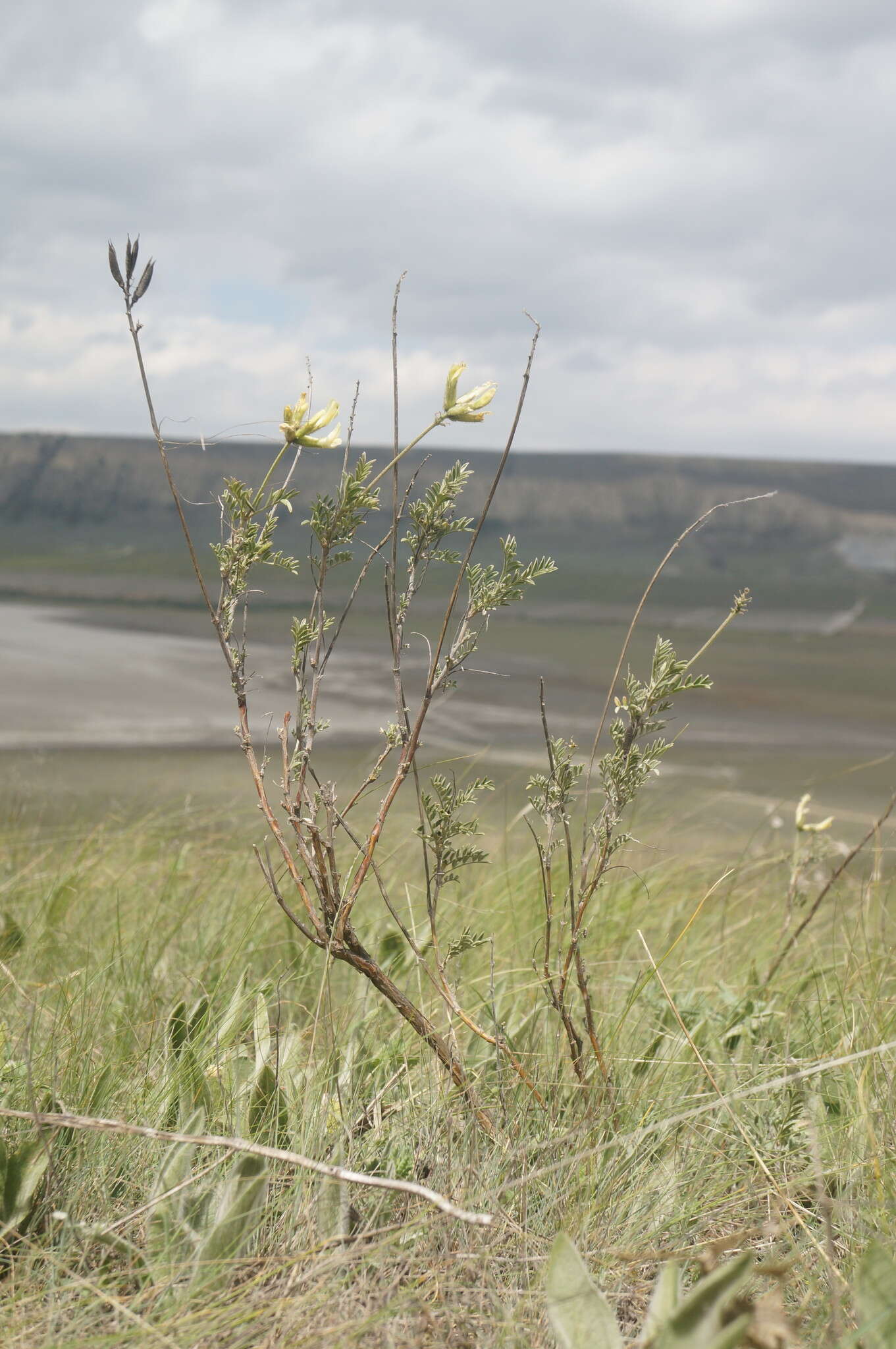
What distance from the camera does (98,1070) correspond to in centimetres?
177

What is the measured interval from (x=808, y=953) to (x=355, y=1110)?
1705 millimetres

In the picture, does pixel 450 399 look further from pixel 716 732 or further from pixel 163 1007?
pixel 716 732

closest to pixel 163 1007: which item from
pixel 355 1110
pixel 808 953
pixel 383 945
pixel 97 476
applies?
pixel 383 945

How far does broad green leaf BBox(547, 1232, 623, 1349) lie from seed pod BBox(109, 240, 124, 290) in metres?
1.33

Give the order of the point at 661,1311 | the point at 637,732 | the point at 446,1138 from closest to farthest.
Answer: the point at 661,1311 < the point at 446,1138 < the point at 637,732

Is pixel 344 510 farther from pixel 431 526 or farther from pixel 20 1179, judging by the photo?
pixel 20 1179

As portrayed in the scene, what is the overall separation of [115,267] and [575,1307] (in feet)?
4.63

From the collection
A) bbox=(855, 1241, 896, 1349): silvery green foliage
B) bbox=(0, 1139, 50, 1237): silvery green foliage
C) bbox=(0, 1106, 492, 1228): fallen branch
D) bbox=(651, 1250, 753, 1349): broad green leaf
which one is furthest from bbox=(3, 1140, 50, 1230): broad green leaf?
bbox=(855, 1241, 896, 1349): silvery green foliage

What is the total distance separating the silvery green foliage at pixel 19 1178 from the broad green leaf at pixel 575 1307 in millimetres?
673

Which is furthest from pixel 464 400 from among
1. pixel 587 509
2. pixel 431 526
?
pixel 587 509

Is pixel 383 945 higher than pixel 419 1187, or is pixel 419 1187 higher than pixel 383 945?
pixel 419 1187

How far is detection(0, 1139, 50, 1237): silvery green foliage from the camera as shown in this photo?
146 centimetres

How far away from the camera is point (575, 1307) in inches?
48.3

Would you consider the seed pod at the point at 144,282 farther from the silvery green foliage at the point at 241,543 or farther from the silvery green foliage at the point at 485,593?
the silvery green foliage at the point at 485,593
